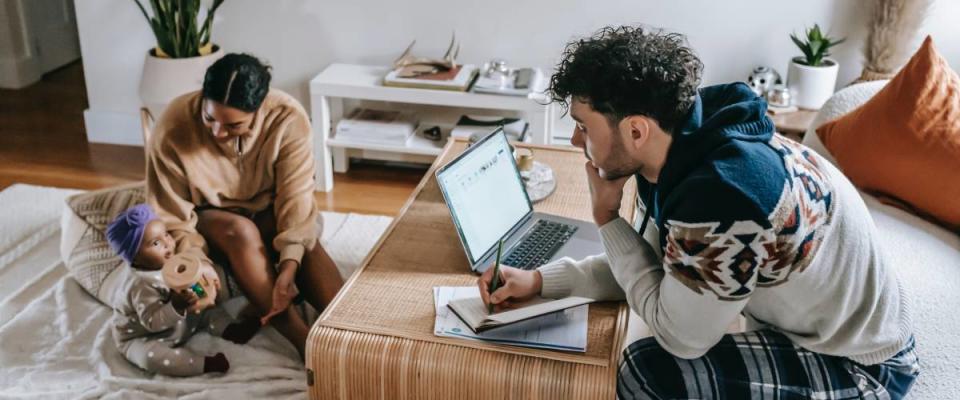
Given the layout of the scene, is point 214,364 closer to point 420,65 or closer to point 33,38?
point 420,65

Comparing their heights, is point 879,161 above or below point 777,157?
below

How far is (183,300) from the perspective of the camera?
82.1 inches

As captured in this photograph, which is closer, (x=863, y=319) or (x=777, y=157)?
(x=777, y=157)

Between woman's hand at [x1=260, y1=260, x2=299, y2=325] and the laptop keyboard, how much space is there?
63cm

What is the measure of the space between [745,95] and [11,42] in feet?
13.1

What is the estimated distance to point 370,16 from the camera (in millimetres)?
3346

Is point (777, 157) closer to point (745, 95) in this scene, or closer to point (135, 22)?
point (745, 95)

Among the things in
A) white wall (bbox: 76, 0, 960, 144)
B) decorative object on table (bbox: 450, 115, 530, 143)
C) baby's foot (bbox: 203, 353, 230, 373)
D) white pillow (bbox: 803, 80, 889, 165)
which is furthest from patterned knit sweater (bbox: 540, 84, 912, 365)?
white wall (bbox: 76, 0, 960, 144)

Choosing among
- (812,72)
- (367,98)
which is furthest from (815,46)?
(367,98)

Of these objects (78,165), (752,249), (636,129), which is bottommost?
Result: (78,165)

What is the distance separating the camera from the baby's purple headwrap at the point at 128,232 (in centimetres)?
207

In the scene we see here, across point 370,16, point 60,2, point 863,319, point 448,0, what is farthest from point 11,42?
point 863,319

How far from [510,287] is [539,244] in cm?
34

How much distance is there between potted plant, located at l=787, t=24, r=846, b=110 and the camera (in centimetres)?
294
